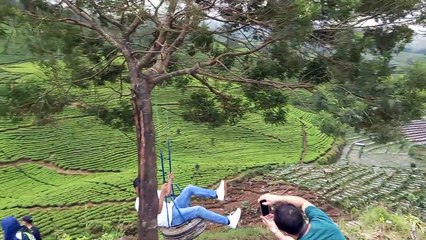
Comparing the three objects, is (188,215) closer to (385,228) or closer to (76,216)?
(385,228)

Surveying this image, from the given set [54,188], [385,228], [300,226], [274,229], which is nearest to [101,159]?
[54,188]

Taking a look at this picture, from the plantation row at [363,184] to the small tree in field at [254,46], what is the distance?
9.85m

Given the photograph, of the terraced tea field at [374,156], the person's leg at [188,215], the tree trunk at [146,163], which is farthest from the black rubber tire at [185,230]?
the terraced tea field at [374,156]

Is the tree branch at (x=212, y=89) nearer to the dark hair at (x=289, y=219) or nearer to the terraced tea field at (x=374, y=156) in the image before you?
the dark hair at (x=289, y=219)

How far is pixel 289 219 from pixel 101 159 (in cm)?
1856

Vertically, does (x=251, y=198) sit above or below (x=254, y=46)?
below

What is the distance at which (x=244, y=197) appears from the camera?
15.5 metres

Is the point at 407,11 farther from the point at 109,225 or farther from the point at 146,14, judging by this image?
the point at 109,225

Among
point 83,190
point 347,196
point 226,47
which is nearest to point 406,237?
point 226,47

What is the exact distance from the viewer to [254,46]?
555 centimetres

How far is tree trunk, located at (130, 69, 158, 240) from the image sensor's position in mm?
4680

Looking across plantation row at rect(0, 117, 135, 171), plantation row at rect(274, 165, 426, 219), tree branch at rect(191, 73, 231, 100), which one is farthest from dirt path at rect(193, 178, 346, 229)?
tree branch at rect(191, 73, 231, 100)

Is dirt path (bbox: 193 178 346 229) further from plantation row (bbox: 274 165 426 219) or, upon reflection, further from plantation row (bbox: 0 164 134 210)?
plantation row (bbox: 0 164 134 210)

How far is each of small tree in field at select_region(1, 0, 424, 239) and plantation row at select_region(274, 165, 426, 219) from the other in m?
9.85
